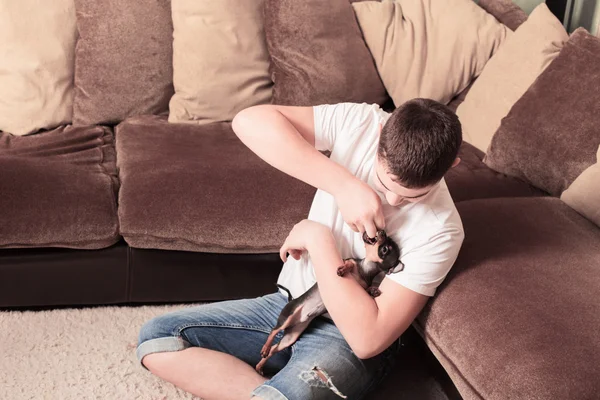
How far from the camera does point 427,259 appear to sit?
59.4 inches

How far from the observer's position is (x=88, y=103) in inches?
101

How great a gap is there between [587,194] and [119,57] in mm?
1597

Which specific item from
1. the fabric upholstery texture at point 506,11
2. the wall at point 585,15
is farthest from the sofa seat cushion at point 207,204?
the wall at point 585,15

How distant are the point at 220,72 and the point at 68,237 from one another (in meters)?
0.89

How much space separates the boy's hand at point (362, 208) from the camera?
4.66ft

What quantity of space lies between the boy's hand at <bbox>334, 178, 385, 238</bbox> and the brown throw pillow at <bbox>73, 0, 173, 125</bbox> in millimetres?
1373

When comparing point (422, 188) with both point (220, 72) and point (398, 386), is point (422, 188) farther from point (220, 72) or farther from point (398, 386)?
point (220, 72)

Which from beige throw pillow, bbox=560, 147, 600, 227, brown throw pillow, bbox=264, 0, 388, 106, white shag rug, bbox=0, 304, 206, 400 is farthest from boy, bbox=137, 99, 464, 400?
brown throw pillow, bbox=264, 0, 388, 106

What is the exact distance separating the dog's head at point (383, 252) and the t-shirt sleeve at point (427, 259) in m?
0.02

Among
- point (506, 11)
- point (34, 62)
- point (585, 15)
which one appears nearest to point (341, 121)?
point (34, 62)

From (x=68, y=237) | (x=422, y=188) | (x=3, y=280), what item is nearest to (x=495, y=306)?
(x=422, y=188)

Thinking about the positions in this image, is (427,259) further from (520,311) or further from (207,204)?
(207,204)

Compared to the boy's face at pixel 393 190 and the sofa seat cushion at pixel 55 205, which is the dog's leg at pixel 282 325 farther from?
the sofa seat cushion at pixel 55 205

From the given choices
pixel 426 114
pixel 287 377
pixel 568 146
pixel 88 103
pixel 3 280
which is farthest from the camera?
pixel 88 103
